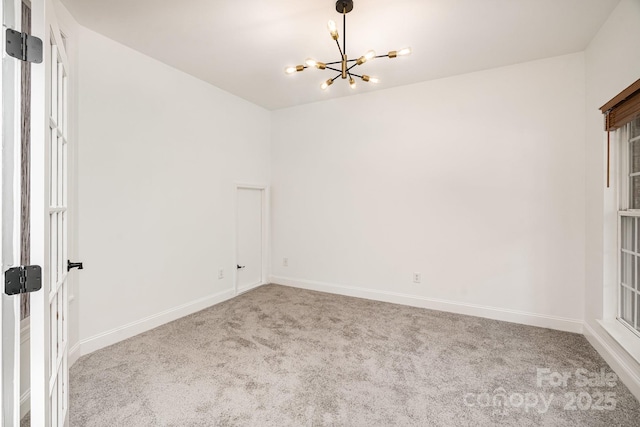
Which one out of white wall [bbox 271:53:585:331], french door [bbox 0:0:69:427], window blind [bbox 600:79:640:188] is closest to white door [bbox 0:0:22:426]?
french door [bbox 0:0:69:427]

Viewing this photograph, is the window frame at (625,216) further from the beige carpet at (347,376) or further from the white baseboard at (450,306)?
the white baseboard at (450,306)

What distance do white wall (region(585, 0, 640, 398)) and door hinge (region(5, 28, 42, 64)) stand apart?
3442 mm

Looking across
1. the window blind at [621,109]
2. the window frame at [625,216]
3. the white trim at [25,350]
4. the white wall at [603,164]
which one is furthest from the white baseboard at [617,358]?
the white trim at [25,350]

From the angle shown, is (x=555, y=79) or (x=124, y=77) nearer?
(x=124, y=77)

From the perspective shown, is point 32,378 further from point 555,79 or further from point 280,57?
point 555,79

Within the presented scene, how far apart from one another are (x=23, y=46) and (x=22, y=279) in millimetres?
888

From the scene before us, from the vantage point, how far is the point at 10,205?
3.52 ft

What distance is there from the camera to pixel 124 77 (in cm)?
281

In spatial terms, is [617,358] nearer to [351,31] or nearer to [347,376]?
[347,376]

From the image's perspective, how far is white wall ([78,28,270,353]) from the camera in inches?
101

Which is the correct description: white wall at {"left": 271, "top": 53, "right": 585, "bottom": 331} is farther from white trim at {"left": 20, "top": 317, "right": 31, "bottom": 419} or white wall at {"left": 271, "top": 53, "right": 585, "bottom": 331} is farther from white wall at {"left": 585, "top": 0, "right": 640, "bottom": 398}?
white trim at {"left": 20, "top": 317, "right": 31, "bottom": 419}

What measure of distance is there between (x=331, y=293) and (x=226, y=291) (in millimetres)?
1492

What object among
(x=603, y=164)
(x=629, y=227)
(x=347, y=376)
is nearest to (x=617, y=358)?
(x=629, y=227)

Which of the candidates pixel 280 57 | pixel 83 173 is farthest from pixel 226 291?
pixel 280 57
